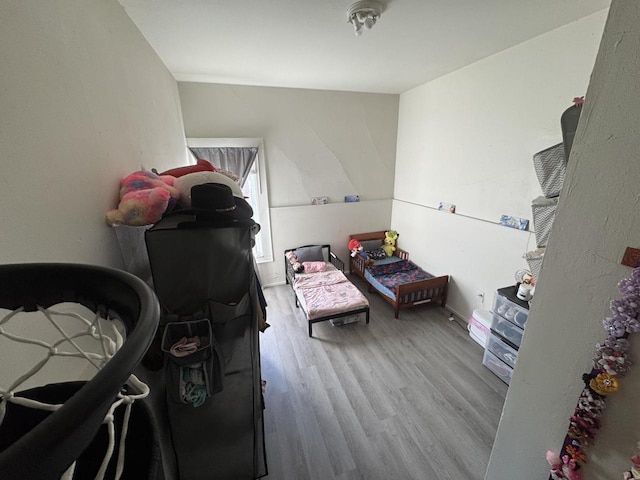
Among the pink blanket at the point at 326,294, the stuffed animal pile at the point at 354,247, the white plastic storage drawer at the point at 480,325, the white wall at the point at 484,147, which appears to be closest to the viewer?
the white wall at the point at 484,147

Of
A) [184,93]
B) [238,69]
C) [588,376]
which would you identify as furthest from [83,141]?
[184,93]

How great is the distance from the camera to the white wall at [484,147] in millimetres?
1849

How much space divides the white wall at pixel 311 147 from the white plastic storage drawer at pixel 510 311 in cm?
211

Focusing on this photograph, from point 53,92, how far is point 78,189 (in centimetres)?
29

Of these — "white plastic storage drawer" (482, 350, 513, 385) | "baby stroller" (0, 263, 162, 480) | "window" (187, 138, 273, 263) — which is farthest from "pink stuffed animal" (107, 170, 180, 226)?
"white plastic storage drawer" (482, 350, 513, 385)

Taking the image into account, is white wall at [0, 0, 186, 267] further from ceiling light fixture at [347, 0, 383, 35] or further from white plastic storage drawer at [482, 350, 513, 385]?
white plastic storage drawer at [482, 350, 513, 385]

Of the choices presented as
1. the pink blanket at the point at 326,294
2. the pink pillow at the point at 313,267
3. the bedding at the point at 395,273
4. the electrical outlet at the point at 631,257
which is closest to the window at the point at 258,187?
the pink pillow at the point at 313,267

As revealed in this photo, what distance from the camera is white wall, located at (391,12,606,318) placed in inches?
72.8

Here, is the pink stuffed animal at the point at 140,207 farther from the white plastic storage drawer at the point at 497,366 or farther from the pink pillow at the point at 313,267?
the white plastic storage drawer at the point at 497,366

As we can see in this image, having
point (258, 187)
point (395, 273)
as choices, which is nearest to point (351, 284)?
point (395, 273)

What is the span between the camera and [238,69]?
2.48 meters

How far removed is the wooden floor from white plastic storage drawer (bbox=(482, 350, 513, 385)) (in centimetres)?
5

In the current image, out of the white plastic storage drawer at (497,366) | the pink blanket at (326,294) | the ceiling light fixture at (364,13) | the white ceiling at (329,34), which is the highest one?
the white ceiling at (329,34)

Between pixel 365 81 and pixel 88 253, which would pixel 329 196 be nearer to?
pixel 365 81
